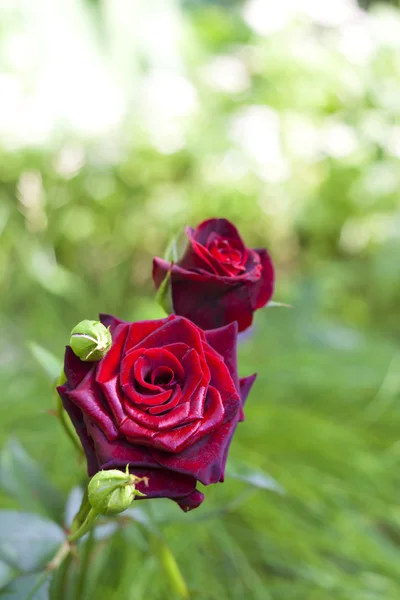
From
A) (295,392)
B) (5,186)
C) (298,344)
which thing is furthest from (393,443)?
(5,186)

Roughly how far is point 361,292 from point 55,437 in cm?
77

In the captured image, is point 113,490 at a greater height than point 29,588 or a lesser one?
greater

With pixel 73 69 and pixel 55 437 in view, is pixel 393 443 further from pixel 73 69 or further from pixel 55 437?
pixel 73 69

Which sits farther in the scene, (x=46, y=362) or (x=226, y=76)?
(x=226, y=76)

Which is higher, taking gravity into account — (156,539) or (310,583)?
(156,539)

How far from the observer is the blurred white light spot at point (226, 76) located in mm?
1560

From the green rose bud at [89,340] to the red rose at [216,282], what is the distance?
67mm

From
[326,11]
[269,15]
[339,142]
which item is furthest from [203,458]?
[326,11]

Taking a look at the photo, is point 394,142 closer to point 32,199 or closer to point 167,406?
point 32,199

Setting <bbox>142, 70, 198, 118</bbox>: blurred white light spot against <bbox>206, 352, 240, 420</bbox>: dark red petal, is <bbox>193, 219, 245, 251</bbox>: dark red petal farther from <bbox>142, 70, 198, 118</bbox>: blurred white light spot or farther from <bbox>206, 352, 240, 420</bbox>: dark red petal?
<bbox>142, 70, 198, 118</bbox>: blurred white light spot

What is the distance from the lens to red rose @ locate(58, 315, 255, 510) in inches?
9.5

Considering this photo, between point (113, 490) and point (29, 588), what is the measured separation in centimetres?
16

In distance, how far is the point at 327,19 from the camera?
1.77 meters

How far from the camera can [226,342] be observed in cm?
28
